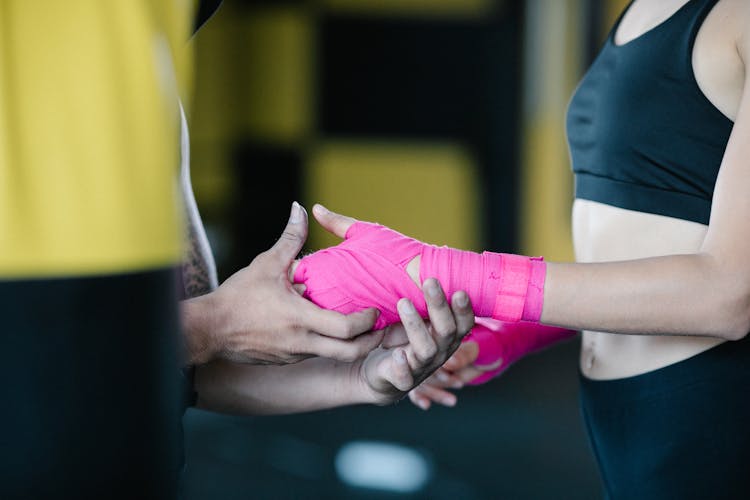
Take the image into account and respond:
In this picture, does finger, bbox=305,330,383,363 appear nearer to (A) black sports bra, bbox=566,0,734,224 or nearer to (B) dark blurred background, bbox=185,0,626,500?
(A) black sports bra, bbox=566,0,734,224

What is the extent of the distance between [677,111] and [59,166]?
841 millimetres

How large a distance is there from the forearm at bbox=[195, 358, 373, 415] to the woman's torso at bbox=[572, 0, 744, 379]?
1.36 ft

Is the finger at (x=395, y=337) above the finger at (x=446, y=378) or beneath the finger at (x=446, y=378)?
above

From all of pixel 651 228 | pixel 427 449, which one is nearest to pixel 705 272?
pixel 651 228

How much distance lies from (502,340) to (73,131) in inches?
37.1

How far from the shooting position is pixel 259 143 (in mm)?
5980

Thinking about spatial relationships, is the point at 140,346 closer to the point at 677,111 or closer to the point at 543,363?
the point at 677,111

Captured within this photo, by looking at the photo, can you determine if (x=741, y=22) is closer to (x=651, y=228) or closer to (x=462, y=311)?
(x=651, y=228)

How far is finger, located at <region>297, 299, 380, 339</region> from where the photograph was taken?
1.05 meters

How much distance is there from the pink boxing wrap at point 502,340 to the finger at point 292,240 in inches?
16.1

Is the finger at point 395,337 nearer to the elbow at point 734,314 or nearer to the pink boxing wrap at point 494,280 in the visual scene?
the pink boxing wrap at point 494,280

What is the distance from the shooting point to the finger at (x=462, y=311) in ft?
3.35

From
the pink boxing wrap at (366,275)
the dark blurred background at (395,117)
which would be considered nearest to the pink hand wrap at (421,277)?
the pink boxing wrap at (366,275)

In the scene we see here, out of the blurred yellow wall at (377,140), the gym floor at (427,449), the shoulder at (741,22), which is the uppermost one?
the shoulder at (741,22)
